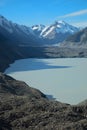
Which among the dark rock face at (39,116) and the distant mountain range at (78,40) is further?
the distant mountain range at (78,40)

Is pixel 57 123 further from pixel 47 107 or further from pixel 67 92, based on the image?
pixel 67 92

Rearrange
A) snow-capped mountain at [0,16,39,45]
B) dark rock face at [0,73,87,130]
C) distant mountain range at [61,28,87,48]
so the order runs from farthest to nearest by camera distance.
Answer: snow-capped mountain at [0,16,39,45] → distant mountain range at [61,28,87,48] → dark rock face at [0,73,87,130]

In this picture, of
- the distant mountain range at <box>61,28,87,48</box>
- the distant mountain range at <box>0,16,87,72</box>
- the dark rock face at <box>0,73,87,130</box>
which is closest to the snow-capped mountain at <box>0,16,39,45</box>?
the distant mountain range at <box>0,16,87,72</box>

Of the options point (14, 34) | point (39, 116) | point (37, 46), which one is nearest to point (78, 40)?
point (37, 46)

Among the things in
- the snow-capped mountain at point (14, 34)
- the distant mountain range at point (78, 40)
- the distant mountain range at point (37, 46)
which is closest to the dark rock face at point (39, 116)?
the distant mountain range at point (37, 46)

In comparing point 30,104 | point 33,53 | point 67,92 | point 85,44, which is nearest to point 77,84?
point 67,92

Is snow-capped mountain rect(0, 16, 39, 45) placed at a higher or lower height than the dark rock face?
higher

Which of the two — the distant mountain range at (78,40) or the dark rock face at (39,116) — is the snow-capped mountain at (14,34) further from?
the dark rock face at (39,116)

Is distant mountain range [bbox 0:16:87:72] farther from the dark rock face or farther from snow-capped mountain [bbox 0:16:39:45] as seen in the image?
the dark rock face

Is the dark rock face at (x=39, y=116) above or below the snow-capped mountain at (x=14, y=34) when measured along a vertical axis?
below

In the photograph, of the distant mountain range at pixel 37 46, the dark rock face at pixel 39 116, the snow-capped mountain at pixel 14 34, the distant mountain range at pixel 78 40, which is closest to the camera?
the dark rock face at pixel 39 116

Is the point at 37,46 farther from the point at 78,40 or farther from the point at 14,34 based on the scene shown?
the point at 14,34
